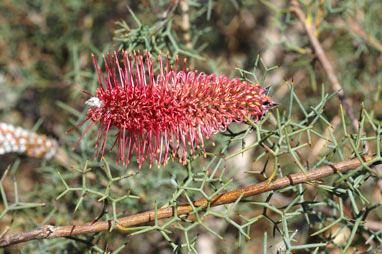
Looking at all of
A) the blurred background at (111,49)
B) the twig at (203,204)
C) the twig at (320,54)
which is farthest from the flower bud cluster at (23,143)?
the twig at (320,54)

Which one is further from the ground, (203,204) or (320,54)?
(320,54)

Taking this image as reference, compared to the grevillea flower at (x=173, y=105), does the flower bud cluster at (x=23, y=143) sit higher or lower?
lower

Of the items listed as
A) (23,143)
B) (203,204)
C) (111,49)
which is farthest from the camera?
(111,49)

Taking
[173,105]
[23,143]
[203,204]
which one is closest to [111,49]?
[23,143]

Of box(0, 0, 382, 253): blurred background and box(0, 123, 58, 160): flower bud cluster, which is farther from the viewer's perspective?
box(0, 0, 382, 253): blurred background

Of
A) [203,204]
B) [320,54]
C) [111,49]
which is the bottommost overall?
[203,204]

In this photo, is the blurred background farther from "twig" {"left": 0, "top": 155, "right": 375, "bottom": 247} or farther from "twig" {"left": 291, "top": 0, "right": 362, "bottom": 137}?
"twig" {"left": 0, "top": 155, "right": 375, "bottom": 247}

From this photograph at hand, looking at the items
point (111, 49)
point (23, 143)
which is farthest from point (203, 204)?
point (111, 49)

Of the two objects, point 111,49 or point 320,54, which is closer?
point 320,54

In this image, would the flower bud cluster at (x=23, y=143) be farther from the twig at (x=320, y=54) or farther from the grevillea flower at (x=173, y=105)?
the twig at (x=320, y=54)

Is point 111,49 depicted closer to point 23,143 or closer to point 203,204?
point 23,143

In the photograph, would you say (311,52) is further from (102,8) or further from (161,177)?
(102,8)

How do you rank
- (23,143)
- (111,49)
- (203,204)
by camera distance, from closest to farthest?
(203,204)
(23,143)
(111,49)

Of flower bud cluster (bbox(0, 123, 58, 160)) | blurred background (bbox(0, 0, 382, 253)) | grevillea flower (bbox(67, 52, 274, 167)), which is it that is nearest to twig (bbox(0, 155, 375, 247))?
grevillea flower (bbox(67, 52, 274, 167))
